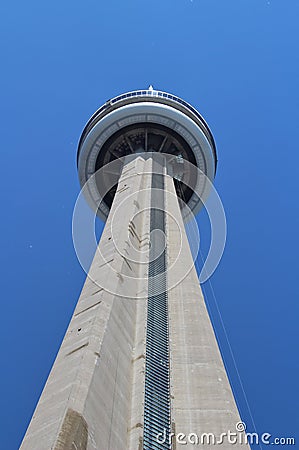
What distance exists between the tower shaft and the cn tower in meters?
0.02

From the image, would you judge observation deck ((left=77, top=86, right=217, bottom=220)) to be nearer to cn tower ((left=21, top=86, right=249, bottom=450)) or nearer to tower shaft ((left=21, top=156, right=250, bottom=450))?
cn tower ((left=21, top=86, right=249, bottom=450))

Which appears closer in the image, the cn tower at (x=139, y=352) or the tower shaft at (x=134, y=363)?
the tower shaft at (x=134, y=363)

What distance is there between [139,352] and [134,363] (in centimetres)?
35

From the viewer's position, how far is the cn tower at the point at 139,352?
709cm

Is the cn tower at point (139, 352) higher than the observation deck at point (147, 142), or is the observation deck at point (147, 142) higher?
the observation deck at point (147, 142)

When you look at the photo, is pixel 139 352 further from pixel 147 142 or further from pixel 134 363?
pixel 147 142

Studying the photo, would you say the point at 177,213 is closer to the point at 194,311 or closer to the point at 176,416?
the point at 194,311

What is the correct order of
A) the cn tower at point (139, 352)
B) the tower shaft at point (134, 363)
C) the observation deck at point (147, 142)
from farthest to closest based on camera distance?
the observation deck at point (147, 142), the cn tower at point (139, 352), the tower shaft at point (134, 363)

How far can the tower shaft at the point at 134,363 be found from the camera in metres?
6.95

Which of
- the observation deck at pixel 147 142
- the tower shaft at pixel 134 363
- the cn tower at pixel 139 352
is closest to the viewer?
the tower shaft at pixel 134 363

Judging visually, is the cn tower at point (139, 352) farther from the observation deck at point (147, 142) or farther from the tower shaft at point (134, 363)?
the observation deck at point (147, 142)

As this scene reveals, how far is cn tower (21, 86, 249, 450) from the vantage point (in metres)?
7.09

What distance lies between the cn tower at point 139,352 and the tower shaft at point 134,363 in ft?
0.08

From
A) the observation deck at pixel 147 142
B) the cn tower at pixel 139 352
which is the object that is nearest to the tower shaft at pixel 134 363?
the cn tower at pixel 139 352
